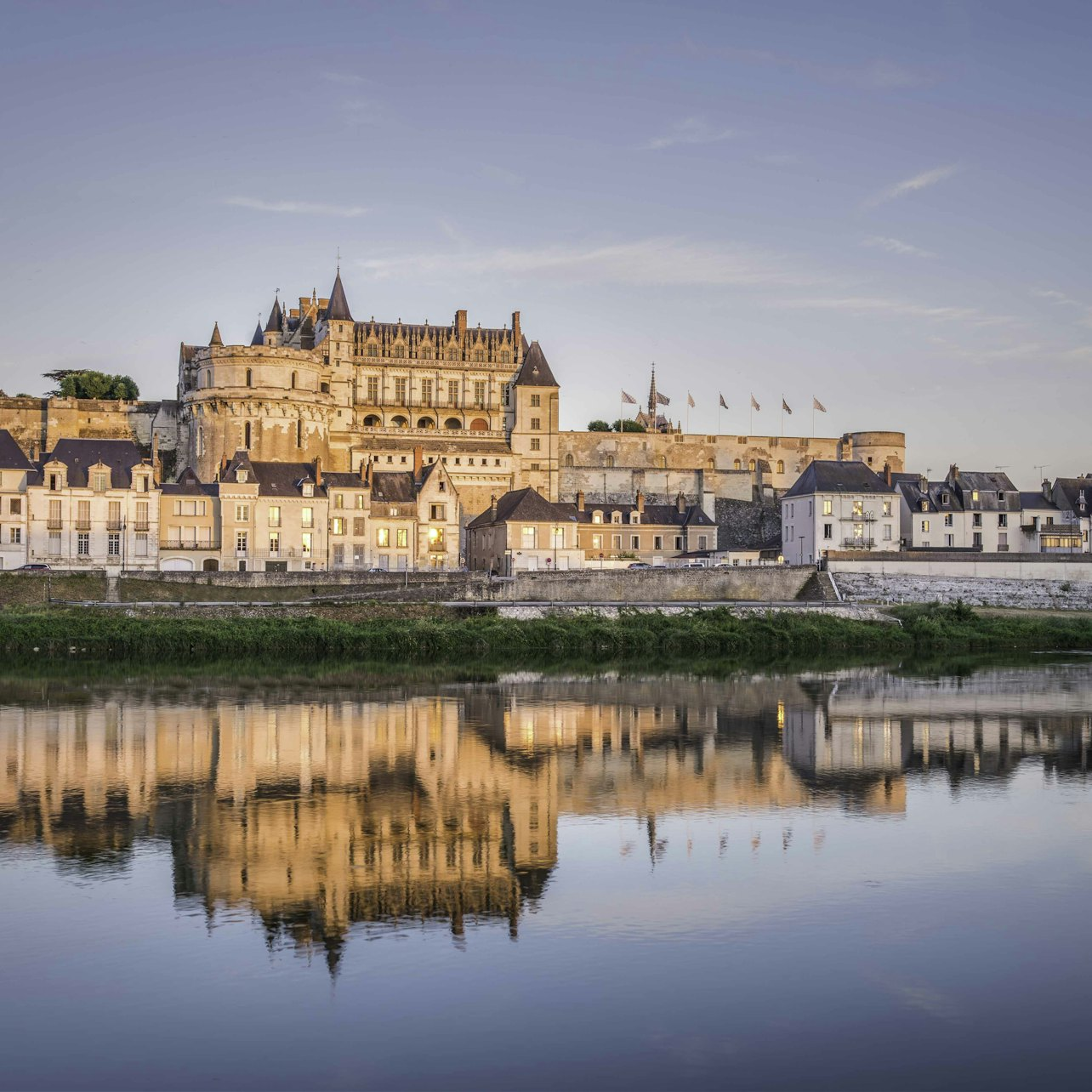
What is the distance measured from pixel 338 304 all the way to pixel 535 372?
9.89m

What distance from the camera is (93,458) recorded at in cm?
4531

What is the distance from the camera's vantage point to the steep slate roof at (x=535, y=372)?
64.6 m

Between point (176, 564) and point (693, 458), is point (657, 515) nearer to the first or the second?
point (693, 458)

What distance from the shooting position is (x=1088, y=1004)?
9750mm

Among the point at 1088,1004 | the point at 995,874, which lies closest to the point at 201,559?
the point at 995,874

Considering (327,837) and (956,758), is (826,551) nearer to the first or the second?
(956,758)

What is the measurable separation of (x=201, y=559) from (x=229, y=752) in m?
27.1

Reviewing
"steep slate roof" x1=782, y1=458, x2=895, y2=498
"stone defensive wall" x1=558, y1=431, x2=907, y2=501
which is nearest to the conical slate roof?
"stone defensive wall" x1=558, y1=431, x2=907, y2=501

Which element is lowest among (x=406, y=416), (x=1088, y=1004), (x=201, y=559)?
(x=1088, y=1004)

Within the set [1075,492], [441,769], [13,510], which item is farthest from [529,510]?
[441,769]

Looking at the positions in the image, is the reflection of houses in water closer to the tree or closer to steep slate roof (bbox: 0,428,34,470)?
steep slate roof (bbox: 0,428,34,470)

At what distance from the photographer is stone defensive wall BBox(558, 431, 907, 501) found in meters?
66.6

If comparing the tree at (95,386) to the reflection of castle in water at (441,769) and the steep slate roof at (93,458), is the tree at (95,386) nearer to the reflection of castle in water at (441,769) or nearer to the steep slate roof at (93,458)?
the steep slate roof at (93,458)

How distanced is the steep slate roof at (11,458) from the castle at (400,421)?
1097 cm
